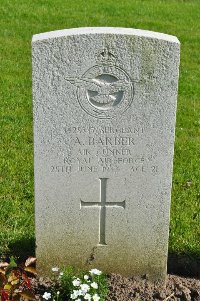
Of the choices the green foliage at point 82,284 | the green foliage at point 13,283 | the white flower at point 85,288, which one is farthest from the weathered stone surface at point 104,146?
the white flower at point 85,288

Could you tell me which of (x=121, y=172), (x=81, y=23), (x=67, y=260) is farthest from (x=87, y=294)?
(x=81, y=23)

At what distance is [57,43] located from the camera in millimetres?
3799

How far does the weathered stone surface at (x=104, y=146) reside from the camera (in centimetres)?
385

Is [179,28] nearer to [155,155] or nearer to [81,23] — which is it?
[81,23]

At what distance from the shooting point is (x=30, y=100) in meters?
8.11

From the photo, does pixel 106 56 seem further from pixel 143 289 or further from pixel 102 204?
pixel 143 289

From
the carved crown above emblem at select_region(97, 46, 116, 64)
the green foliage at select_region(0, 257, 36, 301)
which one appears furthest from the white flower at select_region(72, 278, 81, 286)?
the carved crown above emblem at select_region(97, 46, 116, 64)

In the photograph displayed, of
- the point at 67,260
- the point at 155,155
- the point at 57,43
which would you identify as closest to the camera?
the point at 57,43

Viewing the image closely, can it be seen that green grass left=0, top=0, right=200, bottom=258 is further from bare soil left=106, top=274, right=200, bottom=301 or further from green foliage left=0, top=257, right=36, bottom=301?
green foliage left=0, top=257, right=36, bottom=301

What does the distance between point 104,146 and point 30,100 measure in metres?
4.16

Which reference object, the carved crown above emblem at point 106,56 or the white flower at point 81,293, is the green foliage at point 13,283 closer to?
the white flower at point 81,293

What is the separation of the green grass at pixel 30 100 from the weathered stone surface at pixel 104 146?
63 centimetres

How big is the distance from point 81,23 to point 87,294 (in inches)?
348

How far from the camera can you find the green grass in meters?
5.29
